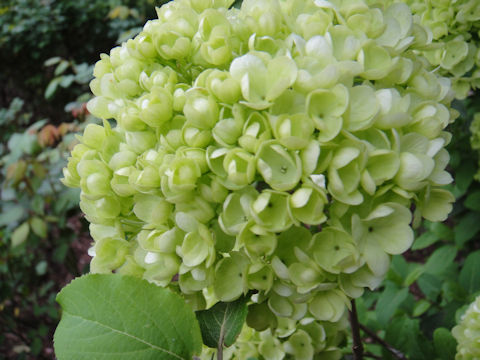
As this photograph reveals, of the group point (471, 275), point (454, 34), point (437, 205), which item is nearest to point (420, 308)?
point (471, 275)

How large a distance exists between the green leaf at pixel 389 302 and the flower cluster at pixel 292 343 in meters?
0.48

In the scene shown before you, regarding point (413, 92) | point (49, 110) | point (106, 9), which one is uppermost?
point (413, 92)

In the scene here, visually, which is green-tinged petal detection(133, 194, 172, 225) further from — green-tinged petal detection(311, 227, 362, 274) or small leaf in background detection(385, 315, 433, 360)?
small leaf in background detection(385, 315, 433, 360)

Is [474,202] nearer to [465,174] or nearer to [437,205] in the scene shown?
[465,174]

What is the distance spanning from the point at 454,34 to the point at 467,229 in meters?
0.90

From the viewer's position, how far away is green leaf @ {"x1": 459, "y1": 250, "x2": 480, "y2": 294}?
4.87 ft

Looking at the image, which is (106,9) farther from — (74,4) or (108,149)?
(108,149)

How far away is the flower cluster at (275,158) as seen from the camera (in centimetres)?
59

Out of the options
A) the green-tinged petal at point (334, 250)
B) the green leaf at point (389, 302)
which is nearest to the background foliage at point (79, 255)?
the green leaf at point (389, 302)

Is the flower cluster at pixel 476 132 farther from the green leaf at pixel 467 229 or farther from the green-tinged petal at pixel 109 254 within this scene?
the green-tinged petal at pixel 109 254

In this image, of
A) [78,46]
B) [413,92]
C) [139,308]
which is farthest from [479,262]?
[78,46]

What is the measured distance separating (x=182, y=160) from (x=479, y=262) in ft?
4.17

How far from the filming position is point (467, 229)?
6.08 ft

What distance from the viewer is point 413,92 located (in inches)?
27.7
